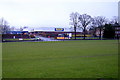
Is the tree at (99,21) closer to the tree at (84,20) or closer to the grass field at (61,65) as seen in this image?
the tree at (84,20)

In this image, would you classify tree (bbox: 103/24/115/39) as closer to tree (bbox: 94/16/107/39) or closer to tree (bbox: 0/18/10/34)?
tree (bbox: 94/16/107/39)

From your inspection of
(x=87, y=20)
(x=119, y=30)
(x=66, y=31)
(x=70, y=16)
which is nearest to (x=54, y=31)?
(x=66, y=31)

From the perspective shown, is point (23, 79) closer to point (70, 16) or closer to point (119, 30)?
point (70, 16)

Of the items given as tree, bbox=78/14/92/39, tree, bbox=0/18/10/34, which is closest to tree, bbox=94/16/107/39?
tree, bbox=78/14/92/39

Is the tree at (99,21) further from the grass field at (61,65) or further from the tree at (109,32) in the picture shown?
the grass field at (61,65)

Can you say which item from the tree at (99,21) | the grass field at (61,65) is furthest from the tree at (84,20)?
the grass field at (61,65)

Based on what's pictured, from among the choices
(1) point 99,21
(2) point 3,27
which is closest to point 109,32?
(1) point 99,21

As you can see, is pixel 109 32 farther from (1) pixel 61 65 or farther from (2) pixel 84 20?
(1) pixel 61 65

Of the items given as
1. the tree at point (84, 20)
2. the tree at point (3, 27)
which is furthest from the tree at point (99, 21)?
the tree at point (3, 27)

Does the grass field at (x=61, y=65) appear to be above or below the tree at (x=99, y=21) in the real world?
below

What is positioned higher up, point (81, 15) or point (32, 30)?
point (81, 15)

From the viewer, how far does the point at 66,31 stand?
7456 centimetres

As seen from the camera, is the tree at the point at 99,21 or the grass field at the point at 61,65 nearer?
the grass field at the point at 61,65

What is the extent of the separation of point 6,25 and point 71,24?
2705cm
